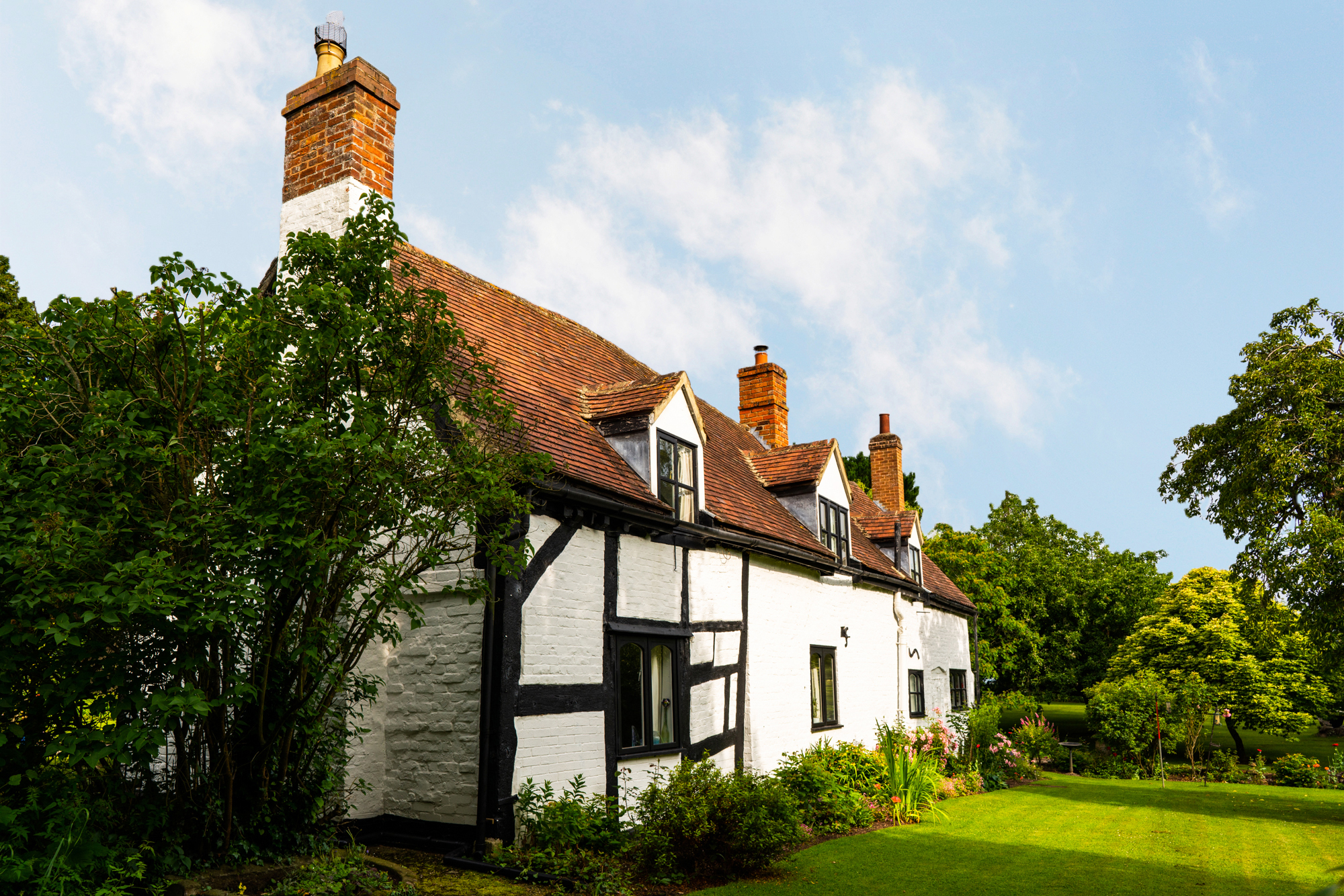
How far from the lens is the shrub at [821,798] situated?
13.1 meters

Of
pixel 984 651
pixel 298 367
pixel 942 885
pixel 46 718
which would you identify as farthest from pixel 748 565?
pixel 984 651

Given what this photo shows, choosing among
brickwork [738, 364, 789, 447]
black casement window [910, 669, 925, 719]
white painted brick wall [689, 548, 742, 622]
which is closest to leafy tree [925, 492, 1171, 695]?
black casement window [910, 669, 925, 719]

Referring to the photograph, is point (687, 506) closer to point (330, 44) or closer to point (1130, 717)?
point (330, 44)

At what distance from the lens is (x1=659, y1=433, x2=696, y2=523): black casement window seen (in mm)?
12383

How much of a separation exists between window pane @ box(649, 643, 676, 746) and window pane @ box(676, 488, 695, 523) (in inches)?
74.9

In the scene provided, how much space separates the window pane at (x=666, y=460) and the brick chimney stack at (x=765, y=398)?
29.9 ft

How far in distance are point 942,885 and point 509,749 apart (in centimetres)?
496

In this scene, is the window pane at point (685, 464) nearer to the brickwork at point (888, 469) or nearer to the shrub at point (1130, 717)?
the brickwork at point (888, 469)

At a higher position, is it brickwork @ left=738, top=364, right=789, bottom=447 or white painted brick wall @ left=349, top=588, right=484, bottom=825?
brickwork @ left=738, top=364, right=789, bottom=447

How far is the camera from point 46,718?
591 centimetres

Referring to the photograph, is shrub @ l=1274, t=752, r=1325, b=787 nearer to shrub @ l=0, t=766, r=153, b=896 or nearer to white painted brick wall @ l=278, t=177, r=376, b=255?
white painted brick wall @ l=278, t=177, r=376, b=255

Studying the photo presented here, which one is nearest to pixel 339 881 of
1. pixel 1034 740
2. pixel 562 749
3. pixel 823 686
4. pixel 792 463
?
pixel 562 749

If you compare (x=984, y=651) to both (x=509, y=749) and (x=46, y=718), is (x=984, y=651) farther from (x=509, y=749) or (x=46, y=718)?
(x=46, y=718)

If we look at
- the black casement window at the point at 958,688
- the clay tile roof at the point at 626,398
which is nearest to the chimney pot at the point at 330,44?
the clay tile roof at the point at 626,398
